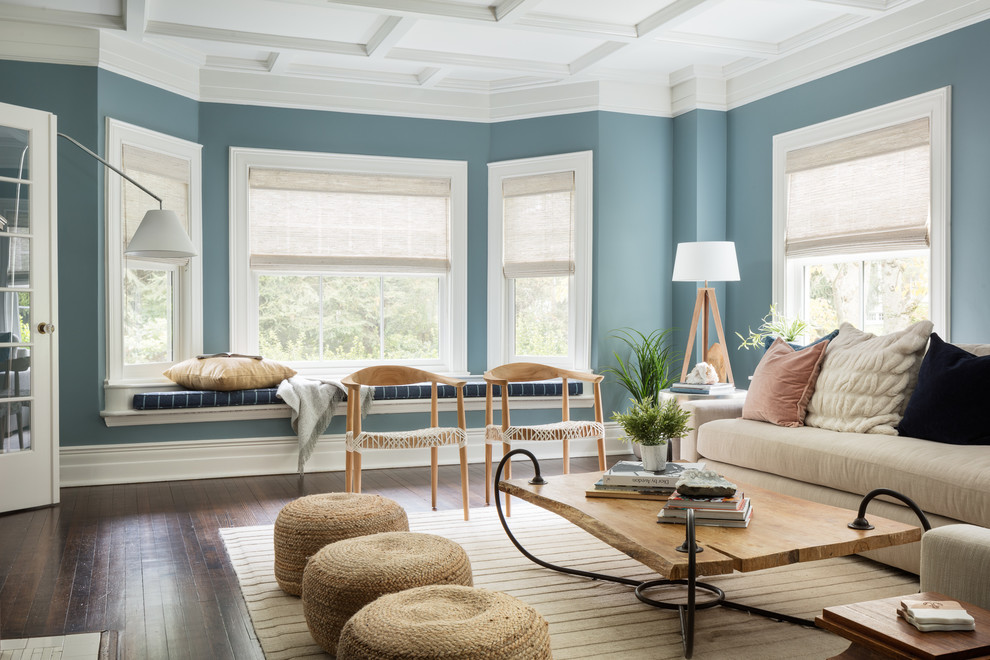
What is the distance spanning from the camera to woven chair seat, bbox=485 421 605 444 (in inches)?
164

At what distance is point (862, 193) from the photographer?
4797mm

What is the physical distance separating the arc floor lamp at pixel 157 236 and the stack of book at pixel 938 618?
13.2 feet

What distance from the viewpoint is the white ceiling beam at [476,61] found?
5355mm

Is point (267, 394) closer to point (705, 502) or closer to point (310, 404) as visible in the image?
point (310, 404)

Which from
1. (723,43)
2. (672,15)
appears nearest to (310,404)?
(672,15)

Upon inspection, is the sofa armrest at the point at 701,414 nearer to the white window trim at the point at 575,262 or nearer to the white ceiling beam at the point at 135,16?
the white window trim at the point at 575,262

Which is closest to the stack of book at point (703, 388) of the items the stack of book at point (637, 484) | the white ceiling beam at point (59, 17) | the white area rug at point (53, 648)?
the stack of book at point (637, 484)

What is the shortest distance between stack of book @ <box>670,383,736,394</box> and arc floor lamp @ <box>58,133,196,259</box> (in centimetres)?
297

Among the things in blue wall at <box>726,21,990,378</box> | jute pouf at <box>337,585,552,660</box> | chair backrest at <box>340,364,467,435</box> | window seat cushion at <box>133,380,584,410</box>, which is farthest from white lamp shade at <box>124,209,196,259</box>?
blue wall at <box>726,21,990,378</box>

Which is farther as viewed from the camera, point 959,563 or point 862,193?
point 862,193

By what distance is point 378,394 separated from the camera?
18.0 feet

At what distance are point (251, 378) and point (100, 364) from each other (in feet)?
2.83

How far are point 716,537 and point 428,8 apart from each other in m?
3.27

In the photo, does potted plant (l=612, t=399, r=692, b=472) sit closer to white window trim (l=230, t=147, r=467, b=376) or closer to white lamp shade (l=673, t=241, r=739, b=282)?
white lamp shade (l=673, t=241, r=739, b=282)
